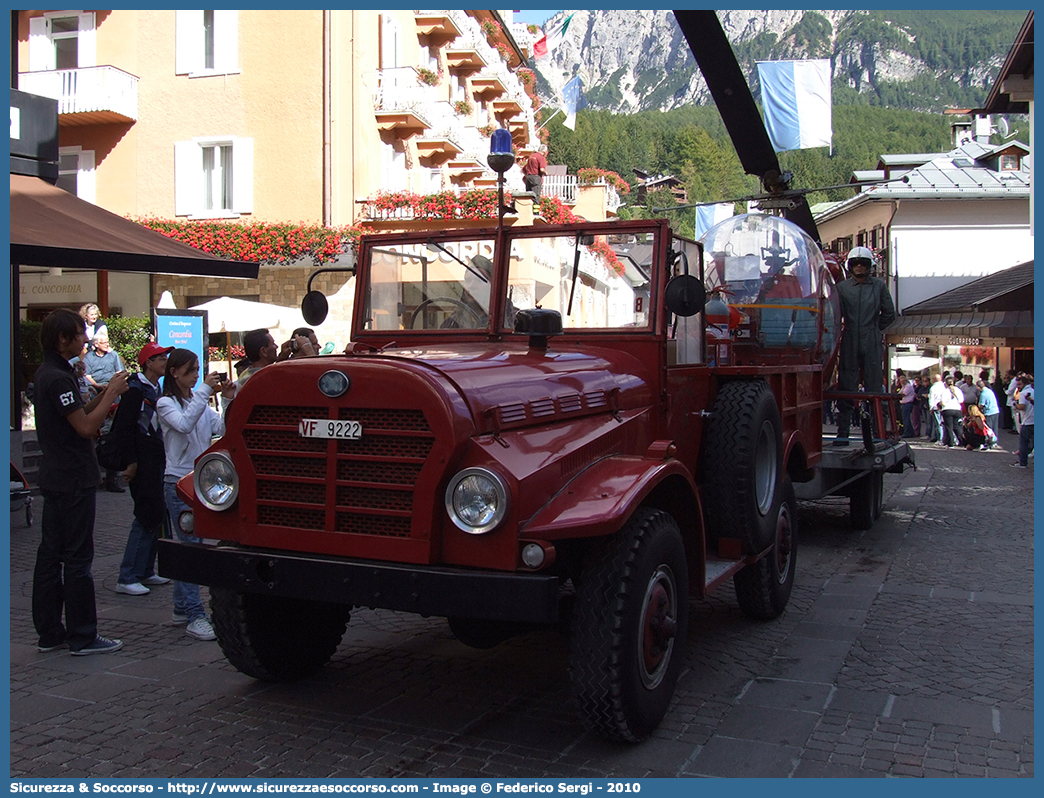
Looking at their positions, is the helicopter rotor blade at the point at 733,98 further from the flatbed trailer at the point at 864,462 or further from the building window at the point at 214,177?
the building window at the point at 214,177

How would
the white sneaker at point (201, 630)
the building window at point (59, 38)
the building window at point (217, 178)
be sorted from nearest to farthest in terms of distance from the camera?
the white sneaker at point (201, 630), the building window at point (59, 38), the building window at point (217, 178)

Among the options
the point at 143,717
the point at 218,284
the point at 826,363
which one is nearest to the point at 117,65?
the point at 218,284

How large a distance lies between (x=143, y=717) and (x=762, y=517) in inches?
137

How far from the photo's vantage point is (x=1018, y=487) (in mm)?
13516

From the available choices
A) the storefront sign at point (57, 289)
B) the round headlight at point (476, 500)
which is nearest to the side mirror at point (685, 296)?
the round headlight at point (476, 500)

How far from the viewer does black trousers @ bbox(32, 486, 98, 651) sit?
17.1 feet

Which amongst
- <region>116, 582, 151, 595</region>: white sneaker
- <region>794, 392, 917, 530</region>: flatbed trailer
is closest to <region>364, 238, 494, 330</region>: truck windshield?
<region>116, 582, 151, 595</region>: white sneaker

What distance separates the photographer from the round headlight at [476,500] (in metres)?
3.71

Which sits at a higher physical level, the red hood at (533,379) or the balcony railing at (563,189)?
the balcony railing at (563,189)

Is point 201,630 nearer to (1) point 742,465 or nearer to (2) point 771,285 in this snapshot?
(1) point 742,465

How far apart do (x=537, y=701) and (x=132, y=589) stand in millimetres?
3481

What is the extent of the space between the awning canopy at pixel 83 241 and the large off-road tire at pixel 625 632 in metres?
6.74

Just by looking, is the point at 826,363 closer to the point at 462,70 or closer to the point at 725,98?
the point at 725,98

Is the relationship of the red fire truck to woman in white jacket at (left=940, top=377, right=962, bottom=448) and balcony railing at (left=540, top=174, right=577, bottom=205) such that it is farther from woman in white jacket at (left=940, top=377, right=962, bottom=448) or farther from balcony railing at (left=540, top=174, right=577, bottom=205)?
balcony railing at (left=540, top=174, right=577, bottom=205)
